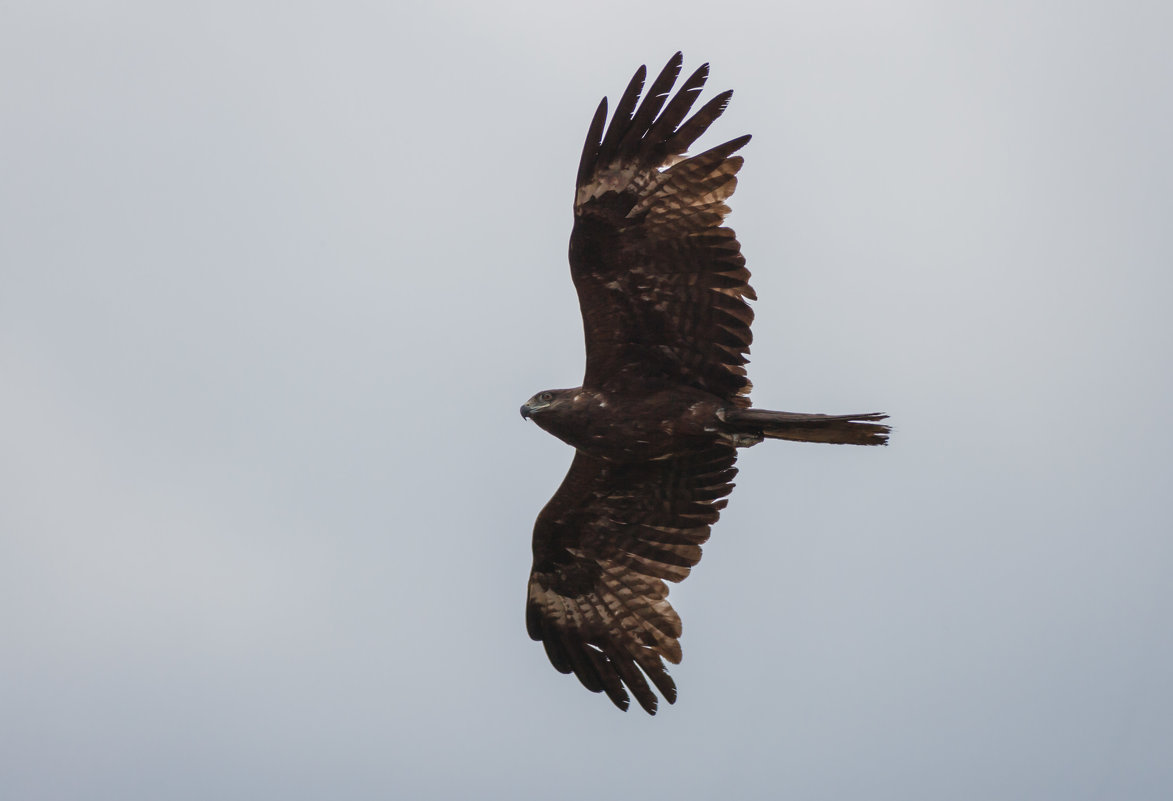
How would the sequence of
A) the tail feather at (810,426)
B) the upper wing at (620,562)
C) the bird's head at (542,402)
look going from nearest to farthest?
the tail feather at (810,426), the bird's head at (542,402), the upper wing at (620,562)

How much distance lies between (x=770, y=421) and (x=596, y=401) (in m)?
1.44

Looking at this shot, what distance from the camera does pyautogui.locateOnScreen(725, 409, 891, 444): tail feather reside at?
10.3 m

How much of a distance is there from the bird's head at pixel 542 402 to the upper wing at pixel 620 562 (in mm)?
664

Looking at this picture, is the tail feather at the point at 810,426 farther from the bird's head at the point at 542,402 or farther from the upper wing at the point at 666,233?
the bird's head at the point at 542,402

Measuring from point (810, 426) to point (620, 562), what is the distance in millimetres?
2507

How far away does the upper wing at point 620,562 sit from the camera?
39.2ft

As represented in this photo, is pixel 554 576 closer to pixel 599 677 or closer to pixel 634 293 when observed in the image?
pixel 599 677

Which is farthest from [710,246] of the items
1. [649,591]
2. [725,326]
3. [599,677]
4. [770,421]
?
[599,677]

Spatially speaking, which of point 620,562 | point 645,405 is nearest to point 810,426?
point 645,405

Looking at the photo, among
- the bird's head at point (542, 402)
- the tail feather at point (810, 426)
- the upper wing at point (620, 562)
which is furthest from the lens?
the upper wing at point (620, 562)

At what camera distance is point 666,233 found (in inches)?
426

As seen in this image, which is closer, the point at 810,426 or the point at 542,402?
the point at 810,426

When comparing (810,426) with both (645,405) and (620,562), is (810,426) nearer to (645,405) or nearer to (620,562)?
(645,405)

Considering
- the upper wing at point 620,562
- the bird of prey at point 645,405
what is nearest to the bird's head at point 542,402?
the bird of prey at point 645,405
